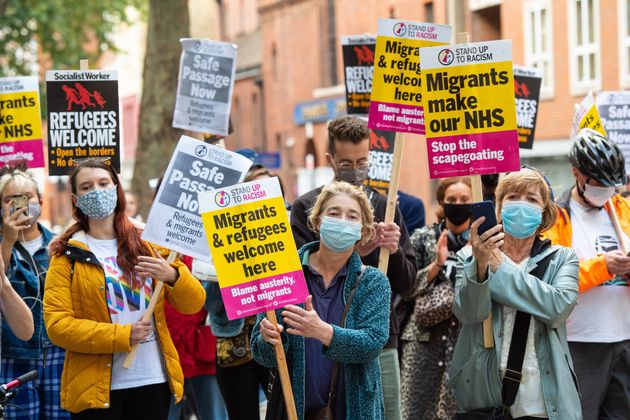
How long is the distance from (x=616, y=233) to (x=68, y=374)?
321 cm

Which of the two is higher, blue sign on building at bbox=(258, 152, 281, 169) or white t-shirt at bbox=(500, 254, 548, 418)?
blue sign on building at bbox=(258, 152, 281, 169)

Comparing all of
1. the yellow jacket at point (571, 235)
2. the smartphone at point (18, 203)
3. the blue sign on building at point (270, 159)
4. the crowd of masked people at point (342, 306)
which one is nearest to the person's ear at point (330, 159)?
the crowd of masked people at point (342, 306)

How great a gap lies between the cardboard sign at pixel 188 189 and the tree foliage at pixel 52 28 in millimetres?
19318

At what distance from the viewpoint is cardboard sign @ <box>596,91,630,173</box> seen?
8.55m

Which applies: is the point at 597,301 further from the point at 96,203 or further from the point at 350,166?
the point at 96,203

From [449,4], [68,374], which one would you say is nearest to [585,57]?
[449,4]

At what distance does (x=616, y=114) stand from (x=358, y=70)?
1977mm

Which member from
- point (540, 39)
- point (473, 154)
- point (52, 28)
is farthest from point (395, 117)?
point (540, 39)

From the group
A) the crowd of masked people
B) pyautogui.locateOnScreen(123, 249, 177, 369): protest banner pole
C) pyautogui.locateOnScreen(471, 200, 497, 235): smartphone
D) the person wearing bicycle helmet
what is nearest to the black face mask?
the crowd of masked people

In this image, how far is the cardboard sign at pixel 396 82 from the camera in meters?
6.72

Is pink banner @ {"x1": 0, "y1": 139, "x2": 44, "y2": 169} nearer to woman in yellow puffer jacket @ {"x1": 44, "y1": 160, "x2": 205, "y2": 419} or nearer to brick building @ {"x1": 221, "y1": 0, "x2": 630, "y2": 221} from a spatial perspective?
woman in yellow puffer jacket @ {"x1": 44, "y1": 160, "x2": 205, "y2": 419}

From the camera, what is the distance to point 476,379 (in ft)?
18.2

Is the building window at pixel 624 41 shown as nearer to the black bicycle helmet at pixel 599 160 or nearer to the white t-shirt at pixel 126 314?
the black bicycle helmet at pixel 599 160

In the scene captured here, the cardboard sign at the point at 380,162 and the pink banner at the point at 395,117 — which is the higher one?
the pink banner at the point at 395,117
